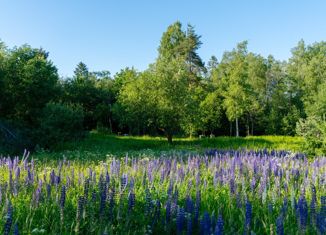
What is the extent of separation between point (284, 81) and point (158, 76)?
121ft

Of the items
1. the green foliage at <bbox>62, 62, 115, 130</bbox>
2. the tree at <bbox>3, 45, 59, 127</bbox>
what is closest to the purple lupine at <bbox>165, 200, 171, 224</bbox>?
the tree at <bbox>3, 45, 59, 127</bbox>

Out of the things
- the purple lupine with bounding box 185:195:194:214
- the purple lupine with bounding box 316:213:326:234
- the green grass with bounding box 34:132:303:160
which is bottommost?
the purple lupine with bounding box 316:213:326:234

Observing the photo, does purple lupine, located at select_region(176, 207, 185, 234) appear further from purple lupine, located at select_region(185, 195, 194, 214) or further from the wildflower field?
purple lupine, located at select_region(185, 195, 194, 214)

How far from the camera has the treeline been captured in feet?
65.7

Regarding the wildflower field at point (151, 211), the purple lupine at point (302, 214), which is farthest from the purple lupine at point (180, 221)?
the purple lupine at point (302, 214)

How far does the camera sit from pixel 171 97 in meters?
27.9

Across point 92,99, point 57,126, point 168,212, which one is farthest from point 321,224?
point 92,99

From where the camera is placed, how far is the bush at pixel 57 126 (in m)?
19.0

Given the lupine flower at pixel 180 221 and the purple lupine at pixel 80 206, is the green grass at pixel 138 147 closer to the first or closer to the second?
the purple lupine at pixel 80 206

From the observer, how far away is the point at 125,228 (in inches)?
165

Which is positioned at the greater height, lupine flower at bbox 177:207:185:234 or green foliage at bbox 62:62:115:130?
green foliage at bbox 62:62:115:130

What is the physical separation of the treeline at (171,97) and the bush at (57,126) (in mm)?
52

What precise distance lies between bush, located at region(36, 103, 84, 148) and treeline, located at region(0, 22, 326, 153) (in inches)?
2.1

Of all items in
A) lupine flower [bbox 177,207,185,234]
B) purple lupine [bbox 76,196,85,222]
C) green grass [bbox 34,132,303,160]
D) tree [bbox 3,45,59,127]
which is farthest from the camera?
tree [bbox 3,45,59,127]
